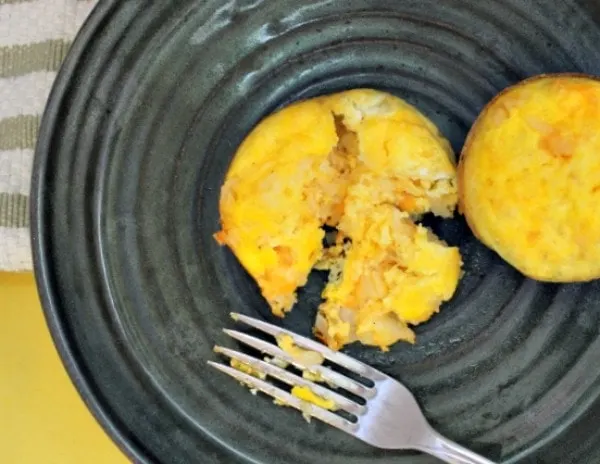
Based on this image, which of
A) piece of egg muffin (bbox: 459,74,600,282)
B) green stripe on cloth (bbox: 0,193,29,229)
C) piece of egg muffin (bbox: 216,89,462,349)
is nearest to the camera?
piece of egg muffin (bbox: 459,74,600,282)

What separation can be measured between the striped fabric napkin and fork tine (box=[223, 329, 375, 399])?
19.1 inches

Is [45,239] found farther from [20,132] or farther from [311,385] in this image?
[311,385]

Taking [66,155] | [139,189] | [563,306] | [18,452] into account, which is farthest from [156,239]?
[563,306]

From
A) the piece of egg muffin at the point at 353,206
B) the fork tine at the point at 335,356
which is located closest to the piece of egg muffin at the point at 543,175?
the piece of egg muffin at the point at 353,206

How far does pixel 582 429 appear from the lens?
121 centimetres

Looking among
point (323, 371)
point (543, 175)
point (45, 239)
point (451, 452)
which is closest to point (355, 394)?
point (323, 371)

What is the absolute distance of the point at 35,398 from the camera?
148 cm

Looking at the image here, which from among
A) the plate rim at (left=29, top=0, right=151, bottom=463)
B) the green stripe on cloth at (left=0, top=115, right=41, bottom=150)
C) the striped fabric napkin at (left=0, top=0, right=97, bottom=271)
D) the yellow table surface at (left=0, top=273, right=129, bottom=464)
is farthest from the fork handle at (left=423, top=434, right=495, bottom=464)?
the green stripe on cloth at (left=0, top=115, right=41, bottom=150)

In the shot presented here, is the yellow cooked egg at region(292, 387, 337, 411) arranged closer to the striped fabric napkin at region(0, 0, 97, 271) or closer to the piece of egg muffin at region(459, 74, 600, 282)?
the piece of egg muffin at region(459, 74, 600, 282)

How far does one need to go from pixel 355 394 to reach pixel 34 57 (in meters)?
0.88

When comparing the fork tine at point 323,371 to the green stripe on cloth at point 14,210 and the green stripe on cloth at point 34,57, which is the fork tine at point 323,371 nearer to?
the green stripe on cloth at point 14,210

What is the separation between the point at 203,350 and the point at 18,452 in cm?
52

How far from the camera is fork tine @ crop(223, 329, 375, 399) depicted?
4.02 feet

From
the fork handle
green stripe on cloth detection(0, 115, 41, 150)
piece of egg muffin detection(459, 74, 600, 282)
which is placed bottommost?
the fork handle
